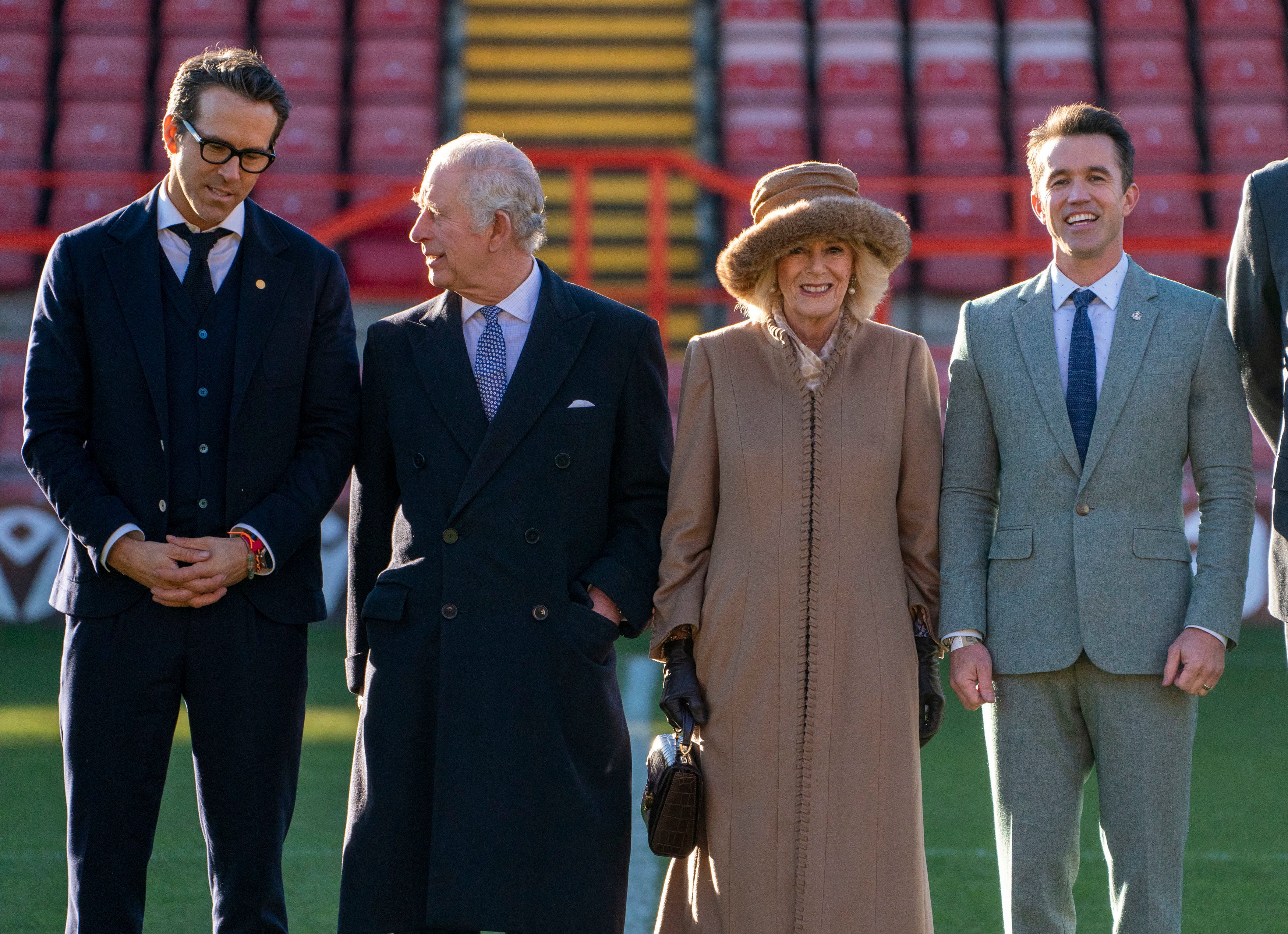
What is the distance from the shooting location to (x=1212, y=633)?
8.22 feet

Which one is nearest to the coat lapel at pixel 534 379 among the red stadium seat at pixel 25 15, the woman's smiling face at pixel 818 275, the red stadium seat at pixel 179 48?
the woman's smiling face at pixel 818 275

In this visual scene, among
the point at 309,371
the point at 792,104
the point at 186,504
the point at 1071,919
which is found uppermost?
the point at 792,104

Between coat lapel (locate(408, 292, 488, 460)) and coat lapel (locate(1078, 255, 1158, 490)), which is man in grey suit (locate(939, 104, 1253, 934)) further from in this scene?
coat lapel (locate(408, 292, 488, 460))

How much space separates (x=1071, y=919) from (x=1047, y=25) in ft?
31.3

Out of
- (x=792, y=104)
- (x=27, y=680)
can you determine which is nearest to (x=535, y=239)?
(x=27, y=680)

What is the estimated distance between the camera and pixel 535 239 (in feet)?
9.16

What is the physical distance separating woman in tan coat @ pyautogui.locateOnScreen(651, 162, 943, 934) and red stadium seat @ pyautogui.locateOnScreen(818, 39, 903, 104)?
820cm

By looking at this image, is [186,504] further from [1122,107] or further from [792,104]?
[1122,107]

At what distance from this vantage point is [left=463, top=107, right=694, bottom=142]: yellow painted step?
10.8 metres

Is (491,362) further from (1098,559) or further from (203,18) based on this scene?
(203,18)

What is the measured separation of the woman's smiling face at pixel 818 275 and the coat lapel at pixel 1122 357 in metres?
0.48

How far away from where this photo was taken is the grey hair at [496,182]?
2680mm

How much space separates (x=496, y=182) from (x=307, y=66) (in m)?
8.61

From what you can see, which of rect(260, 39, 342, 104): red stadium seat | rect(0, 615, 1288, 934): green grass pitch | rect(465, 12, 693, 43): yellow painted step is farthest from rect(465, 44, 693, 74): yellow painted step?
rect(0, 615, 1288, 934): green grass pitch
